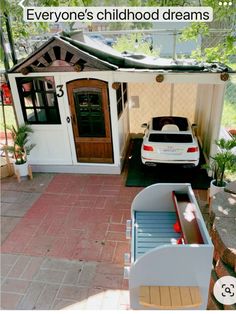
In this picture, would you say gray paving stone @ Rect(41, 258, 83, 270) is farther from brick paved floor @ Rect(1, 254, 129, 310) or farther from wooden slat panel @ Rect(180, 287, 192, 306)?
wooden slat panel @ Rect(180, 287, 192, 306)

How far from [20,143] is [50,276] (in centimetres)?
360

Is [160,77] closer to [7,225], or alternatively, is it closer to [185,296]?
[185,296]

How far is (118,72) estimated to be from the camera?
5750 mm

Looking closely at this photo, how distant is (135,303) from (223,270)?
116 cm

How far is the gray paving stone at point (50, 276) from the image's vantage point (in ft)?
12.6

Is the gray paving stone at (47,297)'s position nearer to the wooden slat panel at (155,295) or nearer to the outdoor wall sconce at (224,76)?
the wooden slat panel at (155,295)

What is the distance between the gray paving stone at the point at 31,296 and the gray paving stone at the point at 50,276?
0.09 meters

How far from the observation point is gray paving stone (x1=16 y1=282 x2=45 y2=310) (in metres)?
3.48

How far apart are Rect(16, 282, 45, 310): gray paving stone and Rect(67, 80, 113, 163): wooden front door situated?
3.60 meters

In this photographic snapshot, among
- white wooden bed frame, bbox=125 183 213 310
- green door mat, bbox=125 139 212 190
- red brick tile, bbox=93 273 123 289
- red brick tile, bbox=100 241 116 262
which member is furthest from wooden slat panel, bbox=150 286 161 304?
green door mat, bbox=125 139 212 190

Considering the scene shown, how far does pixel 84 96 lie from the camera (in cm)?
616

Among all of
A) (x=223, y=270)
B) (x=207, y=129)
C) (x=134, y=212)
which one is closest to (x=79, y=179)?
(x=134, y=212)

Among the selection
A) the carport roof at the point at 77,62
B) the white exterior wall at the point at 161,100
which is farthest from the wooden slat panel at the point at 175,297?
the white exterior wall at the point at 161,100

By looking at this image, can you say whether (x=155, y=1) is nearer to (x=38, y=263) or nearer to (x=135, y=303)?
(x=135, y=303)
